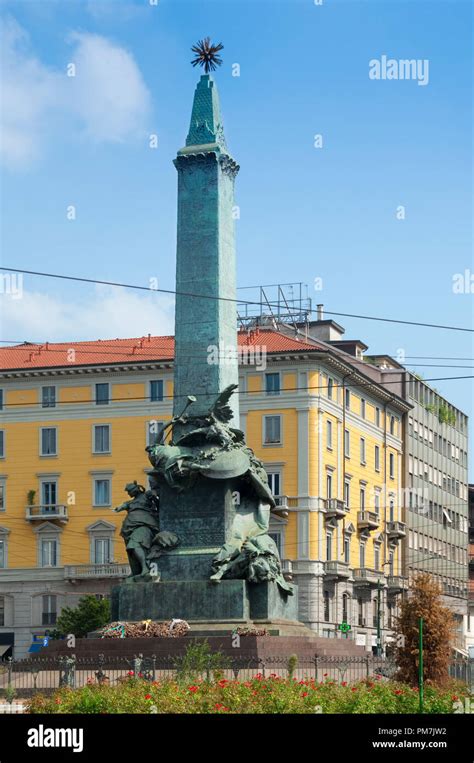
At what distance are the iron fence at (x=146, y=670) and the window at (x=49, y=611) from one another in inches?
1598

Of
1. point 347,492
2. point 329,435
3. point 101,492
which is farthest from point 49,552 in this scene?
point 347,492

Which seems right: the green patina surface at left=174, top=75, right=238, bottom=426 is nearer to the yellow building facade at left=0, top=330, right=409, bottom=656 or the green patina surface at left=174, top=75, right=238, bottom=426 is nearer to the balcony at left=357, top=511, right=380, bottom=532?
the yellow building facade at left=0, top=330, right=409, bottom=656

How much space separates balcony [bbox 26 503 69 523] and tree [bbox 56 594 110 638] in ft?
28.9

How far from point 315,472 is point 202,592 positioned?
3864 centimetres

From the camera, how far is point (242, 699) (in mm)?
24500

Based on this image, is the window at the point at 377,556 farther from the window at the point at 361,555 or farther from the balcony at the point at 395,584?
the window at the point at 361,555

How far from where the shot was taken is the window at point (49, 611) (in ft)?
261

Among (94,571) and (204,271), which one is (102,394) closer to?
(94,571)

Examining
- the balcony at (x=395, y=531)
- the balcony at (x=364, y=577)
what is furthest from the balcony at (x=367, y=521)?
the balcony at (x=395, y=531)

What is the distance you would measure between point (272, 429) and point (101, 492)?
9.41 meters

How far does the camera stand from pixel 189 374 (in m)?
41.7

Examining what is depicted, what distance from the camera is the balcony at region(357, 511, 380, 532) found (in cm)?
8462
